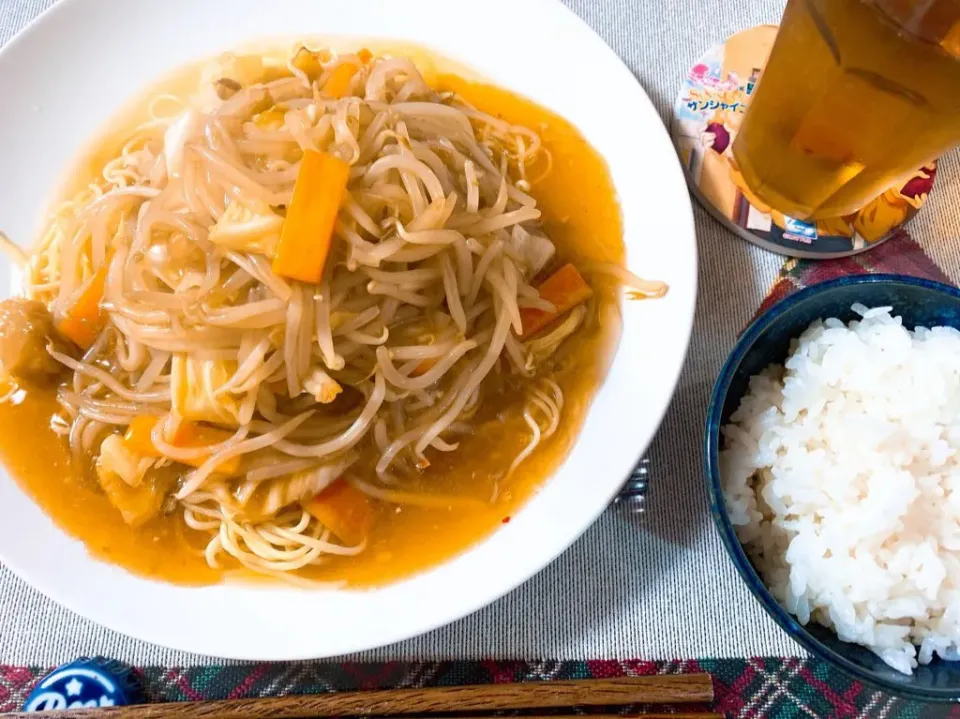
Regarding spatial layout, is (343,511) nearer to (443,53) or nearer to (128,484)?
(128,484)

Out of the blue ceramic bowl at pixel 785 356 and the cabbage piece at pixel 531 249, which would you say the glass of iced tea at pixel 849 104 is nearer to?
the blue ceramic bowl at pixel 785 356

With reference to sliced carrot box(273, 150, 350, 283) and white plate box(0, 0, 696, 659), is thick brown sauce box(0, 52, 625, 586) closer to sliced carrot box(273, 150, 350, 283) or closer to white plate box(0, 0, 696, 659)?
white plate box(0, 0, 696, 659)

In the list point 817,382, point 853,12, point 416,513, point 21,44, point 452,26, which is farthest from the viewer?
point 452,26

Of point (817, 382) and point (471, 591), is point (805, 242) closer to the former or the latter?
point (817, 382)

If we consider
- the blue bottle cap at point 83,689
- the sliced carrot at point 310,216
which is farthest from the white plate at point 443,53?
the sliced carrot at point 310,216

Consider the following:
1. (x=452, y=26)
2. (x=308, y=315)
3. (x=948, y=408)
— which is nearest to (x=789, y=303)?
(x=948, y=408)

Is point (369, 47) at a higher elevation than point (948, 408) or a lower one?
higher

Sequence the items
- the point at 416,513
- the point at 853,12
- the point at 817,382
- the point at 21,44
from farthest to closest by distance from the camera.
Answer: the point at 21,44 < the point at 416,513 < the point at 817,382 < the point at 853,12
